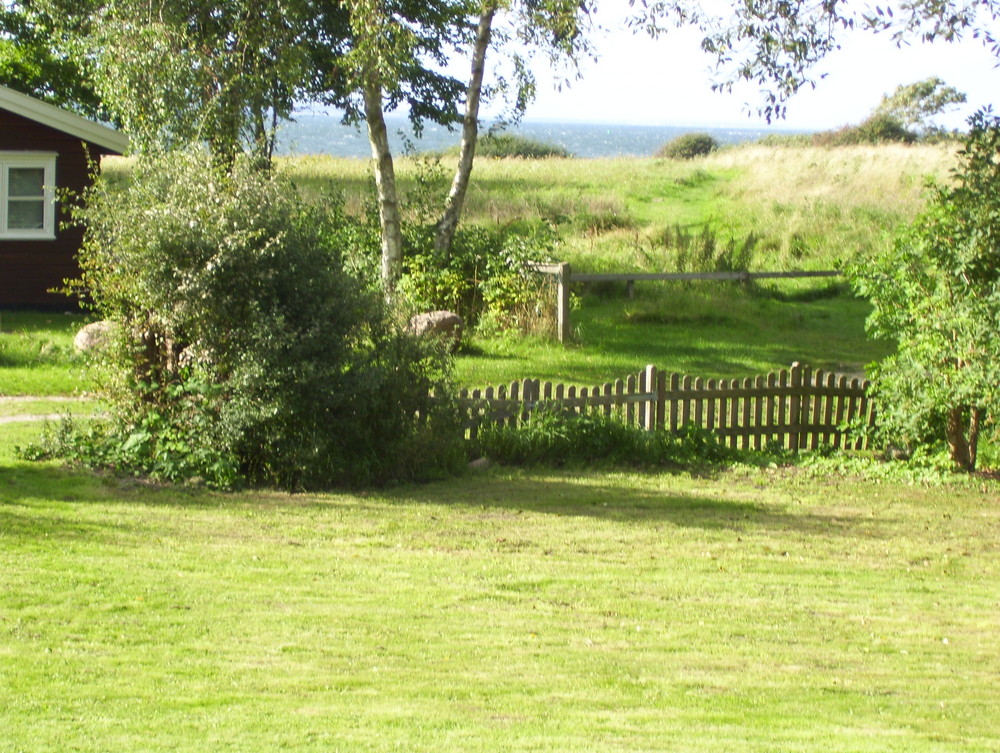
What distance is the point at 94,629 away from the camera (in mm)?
6551

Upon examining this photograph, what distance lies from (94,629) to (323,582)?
1704 mm

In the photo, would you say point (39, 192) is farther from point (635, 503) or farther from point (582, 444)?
point (635, 503)

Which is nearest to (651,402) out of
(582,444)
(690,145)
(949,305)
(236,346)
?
(582,444)

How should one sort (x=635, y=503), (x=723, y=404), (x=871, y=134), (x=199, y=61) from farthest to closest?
(x=871, y=134) → (x=199, y=61) → (x=723, y=404) → (x=635, y=503)

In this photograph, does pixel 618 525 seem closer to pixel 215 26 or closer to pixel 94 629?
pixel 94 629

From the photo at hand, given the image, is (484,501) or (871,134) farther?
(871,134)

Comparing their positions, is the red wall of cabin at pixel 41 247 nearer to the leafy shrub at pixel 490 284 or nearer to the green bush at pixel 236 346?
the leafy shrub at pixel 490 284

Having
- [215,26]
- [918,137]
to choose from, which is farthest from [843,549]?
[918,137]

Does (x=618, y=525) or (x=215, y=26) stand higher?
(x=215, y=26)

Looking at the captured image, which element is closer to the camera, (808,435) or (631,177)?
(808,435)

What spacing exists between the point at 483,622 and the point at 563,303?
1437 centimetres

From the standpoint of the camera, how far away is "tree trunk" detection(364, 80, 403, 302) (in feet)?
68.0

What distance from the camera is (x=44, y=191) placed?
2305 centimetres

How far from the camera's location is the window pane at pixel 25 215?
23484 millimetres
